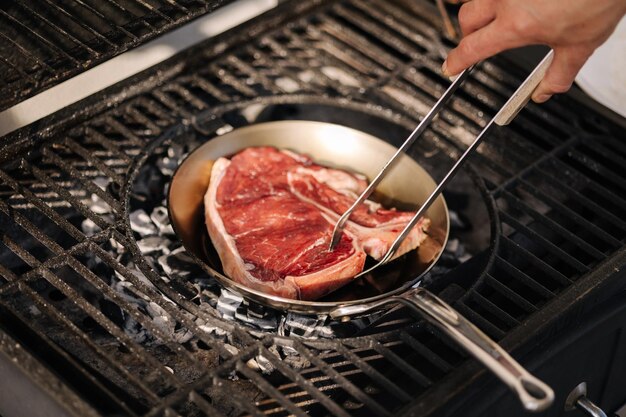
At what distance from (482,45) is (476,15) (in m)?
0.10

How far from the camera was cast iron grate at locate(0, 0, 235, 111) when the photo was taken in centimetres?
219

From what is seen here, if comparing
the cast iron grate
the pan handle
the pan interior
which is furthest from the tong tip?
the cast iron grate

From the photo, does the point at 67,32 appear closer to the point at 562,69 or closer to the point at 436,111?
the point at 436,111

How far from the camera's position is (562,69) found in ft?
6.23

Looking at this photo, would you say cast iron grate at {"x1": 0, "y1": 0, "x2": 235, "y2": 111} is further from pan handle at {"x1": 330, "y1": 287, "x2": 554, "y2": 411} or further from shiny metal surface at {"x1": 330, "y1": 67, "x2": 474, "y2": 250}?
pan handle at {"x1": 330, "y1": 287, "x2": 554, "y2": 411}

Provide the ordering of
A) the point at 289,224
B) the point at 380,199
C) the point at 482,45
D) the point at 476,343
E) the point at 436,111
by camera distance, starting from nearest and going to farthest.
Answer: the point at 476,343, the point at 482,45, the point at 436,111, the point at 289,224, the point at 380,199

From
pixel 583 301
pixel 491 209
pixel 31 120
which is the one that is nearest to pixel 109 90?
pixel 31 120

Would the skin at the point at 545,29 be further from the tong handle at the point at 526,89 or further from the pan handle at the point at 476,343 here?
the pan handle at the point at 476,343

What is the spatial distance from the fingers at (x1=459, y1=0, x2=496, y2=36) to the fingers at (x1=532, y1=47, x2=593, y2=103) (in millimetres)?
173

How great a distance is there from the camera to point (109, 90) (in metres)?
2.64

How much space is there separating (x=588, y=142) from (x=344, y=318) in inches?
45.0

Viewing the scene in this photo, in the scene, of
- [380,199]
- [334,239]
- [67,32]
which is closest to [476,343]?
[334,239]

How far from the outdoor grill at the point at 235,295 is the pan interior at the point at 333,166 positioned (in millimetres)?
97

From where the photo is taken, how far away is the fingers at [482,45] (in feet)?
6.15
